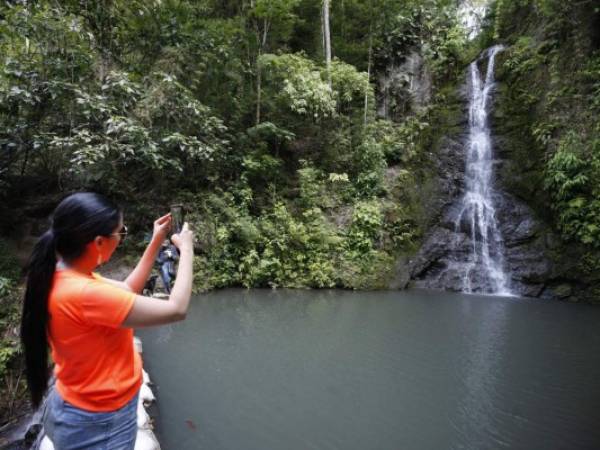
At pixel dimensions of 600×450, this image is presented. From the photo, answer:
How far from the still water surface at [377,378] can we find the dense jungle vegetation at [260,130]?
2820 millimetres

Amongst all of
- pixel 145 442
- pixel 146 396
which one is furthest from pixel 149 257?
pixel 146 396

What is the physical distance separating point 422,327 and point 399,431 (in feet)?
10.3

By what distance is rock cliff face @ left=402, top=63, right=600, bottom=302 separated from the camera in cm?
871

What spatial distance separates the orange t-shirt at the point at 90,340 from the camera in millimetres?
1136

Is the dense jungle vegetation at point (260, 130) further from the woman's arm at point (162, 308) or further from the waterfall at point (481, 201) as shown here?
the woman's arm at point (162, 308)

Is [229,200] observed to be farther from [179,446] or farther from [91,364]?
[91,364]

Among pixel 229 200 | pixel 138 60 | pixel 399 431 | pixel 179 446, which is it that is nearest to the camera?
pixel 179 446

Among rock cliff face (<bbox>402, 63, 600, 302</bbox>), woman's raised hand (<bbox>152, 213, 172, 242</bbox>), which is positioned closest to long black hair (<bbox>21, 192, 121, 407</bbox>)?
woman's raised hand (<bbox>152, 213, 172, 242</bbox>)

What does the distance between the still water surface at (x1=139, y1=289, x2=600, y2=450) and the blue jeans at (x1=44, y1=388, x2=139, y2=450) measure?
6.91 ft

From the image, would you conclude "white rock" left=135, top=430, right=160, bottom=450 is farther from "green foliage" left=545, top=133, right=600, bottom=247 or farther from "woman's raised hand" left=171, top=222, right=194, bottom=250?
"green foliage" left=545, top=133, right=600, bottom=247

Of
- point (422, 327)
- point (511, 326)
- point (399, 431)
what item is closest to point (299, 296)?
point (422, 327)

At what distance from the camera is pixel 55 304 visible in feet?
3.83

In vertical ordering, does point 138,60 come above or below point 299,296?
above

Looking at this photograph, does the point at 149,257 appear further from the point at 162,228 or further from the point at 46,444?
the point at 46,444
